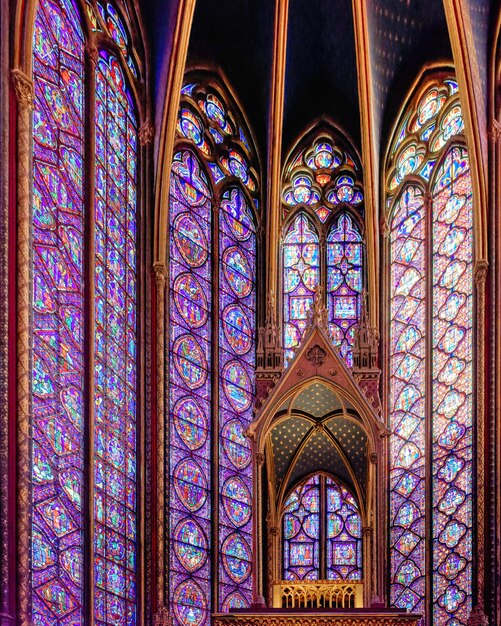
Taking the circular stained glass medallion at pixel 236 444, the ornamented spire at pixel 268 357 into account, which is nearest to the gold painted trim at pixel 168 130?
the ornamented spire at pixel 268 357

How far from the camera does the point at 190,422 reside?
22.8 m

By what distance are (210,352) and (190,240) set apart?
1591mm

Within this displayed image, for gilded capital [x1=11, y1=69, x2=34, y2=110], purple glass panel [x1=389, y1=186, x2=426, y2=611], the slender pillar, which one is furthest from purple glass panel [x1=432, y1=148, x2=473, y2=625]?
gilded capital [x1=11, y1=69, x2=34, y2=110]

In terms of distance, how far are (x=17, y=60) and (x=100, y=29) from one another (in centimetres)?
374

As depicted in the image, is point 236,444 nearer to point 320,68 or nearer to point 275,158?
point 275,158

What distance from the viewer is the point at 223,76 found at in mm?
24844

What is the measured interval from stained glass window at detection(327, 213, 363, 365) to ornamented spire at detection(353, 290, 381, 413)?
2.92m

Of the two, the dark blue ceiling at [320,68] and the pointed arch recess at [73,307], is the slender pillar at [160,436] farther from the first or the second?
the dark blue ceiling at [320,68]

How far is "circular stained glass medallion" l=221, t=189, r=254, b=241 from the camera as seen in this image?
24750 millimetres

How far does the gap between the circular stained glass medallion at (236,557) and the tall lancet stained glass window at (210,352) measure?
14 mm

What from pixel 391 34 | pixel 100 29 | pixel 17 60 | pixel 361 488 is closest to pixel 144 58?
pixel 100 29

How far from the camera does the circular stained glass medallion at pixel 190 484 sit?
22312 mm

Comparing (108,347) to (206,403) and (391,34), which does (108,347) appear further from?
(391,34)

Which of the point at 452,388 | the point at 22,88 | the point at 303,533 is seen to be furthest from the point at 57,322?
the point at 303,533
